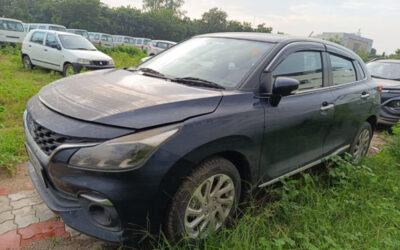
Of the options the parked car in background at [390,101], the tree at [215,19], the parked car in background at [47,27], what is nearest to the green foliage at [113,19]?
the tree at [215,19]

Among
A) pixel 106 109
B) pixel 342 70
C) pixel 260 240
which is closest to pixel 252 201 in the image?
pixel 260 240

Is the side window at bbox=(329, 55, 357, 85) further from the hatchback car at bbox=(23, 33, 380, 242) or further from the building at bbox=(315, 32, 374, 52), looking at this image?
the building at bbox=(315, 32, 374, 52)

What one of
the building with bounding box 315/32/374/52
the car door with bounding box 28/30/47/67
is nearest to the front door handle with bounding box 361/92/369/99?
the car door with bounding box 28/30/47/67

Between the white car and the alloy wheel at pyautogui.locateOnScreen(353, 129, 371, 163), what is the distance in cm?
755

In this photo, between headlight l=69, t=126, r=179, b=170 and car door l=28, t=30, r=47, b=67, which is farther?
car door l=28, t=30, r=47, b=67

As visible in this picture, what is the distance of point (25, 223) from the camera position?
7.93 ft

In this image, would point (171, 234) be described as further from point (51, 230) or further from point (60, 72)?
point (60, 72)

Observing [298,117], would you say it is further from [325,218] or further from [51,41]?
[51,41]

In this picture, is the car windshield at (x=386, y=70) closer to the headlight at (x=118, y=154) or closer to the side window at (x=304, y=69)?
the side window at (x=304, y=69)

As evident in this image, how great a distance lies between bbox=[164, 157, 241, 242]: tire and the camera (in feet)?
6.29

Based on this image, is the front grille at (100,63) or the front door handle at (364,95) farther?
the front grille at (100,63)

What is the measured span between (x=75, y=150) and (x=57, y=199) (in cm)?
45

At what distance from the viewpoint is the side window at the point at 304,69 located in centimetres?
274

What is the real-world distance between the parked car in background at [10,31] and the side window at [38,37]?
249 inches
